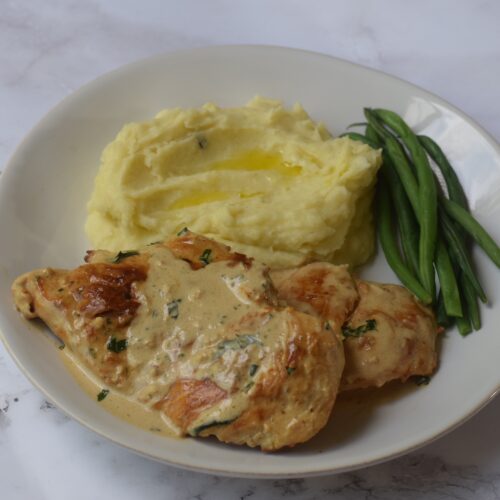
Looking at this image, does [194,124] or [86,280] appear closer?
[86,280]

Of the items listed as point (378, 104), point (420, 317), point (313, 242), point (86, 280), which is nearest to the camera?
point (86, 280)

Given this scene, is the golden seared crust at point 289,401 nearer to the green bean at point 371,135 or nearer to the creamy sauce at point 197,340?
the creamy sauce at point 197,340

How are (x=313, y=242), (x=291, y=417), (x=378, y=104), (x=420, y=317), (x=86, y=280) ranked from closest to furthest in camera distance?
(x=291, y=417) → (x=86, y=280) → (x=420, y=317) → (x=313, y=242) → (x=378, y=104)

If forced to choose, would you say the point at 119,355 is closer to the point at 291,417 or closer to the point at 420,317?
the point at 291,417

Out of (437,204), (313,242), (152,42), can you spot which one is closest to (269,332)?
(313,242)

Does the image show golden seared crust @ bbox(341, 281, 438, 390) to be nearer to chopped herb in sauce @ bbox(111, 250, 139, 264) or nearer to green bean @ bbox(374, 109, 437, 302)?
green bean @ bbox(374, 109, 437, 302)

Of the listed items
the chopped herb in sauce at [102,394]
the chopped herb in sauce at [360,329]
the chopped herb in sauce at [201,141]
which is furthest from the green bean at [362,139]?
the chopped herb in sauce at [102,394]

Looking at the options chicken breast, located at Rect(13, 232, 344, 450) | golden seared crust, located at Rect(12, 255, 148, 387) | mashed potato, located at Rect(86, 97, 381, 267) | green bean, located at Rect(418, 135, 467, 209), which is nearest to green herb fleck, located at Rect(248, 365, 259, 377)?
chicken breast, located at Rect(13, 232, 344, 450)
